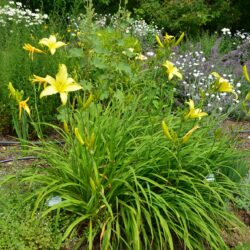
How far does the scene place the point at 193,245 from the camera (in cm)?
303

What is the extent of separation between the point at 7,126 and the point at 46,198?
1.70 metres

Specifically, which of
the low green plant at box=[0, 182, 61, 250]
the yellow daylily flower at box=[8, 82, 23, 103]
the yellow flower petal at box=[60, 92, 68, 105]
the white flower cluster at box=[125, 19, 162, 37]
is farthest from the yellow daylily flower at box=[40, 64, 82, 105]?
the white flower cluster at box=[125, 19, 162, 37]

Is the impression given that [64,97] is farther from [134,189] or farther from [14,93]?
[134,189]

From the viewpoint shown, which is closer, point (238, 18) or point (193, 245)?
point (193, 245)

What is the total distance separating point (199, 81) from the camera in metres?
5.65

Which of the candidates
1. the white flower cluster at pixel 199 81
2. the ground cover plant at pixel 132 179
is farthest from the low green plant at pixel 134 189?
the white flower cluster at pixel 199 81

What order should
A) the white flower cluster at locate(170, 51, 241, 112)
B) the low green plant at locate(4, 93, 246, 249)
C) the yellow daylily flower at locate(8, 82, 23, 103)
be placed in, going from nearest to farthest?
the yellow daylily flower at locate(8, 82, 23, 103) < the low green plant at locate(4, 93, 246, 249) < the white flower cluster at locate(170, 51, 241, 112)

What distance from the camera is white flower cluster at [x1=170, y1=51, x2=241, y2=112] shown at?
5.23 m

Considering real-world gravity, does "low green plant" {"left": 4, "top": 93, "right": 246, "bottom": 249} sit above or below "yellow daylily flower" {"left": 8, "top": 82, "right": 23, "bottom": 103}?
below

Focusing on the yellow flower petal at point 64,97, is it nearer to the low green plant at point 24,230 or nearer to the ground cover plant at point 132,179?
the ground cover plant at point 132,179

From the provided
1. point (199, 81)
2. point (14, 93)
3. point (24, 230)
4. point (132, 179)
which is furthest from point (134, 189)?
point (199, 81)

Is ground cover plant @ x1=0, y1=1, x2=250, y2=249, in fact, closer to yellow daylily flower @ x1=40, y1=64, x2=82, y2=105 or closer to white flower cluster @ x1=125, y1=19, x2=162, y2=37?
yellow daylily flower @ x1=40, y1=64, x2=82, y2=105

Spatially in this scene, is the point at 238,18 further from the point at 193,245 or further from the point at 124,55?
the point at 193,245

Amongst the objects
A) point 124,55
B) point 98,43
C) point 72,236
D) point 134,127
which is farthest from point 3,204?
point 124,55
